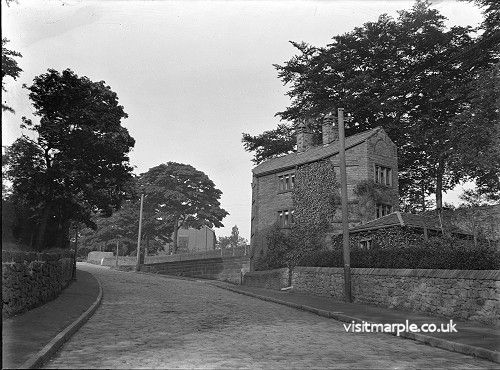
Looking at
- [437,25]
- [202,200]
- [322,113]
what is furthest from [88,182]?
[202,200]

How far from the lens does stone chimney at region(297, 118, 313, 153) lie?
38969 mm

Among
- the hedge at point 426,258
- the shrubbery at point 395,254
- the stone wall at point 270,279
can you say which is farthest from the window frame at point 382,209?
the hedge at point 426,258

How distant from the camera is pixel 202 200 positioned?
63500 mm

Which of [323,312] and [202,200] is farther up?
[202,200]

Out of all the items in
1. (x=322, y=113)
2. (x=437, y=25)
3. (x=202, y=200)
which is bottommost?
(x=202, y=200)

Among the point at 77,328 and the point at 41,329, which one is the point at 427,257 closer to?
the point at 77,328

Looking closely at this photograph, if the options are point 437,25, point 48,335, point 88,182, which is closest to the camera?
point 48,335

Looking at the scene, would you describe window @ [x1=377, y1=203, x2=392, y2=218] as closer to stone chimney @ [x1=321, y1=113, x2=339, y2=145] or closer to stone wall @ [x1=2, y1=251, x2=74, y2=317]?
stone chimney @ [x1=321, y1=113, x2=339, y2=145]

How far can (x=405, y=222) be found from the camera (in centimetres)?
2545

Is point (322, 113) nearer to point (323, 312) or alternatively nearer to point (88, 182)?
point (88, 182)

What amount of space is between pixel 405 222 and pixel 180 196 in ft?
131

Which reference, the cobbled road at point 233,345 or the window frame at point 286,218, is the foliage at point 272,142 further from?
the cobbled road at point 233,345

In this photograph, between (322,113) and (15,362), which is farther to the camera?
(322,113)

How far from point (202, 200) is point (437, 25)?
122 ft
